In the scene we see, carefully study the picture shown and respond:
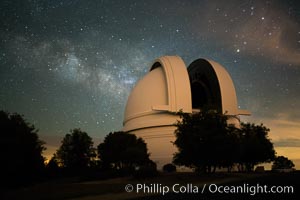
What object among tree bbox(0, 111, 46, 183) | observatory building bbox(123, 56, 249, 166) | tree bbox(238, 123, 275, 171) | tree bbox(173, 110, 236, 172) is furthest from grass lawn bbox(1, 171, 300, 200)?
observatory building bbox(123, 56, 249, 166)

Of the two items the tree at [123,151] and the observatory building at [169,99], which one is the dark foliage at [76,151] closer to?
the tree at [123,151]

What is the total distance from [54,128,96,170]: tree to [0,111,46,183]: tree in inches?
656

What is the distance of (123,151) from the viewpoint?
120ft

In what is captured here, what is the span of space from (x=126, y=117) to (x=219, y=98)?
17751 mm

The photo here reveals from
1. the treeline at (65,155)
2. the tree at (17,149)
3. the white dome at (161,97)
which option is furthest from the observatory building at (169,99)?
the tree at (17,149)

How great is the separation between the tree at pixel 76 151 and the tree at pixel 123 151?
458 cm

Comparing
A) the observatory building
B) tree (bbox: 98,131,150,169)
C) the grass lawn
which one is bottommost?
the grass lawn

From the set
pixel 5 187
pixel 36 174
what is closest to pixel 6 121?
pixel 5 187

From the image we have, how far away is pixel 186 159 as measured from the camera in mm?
25438

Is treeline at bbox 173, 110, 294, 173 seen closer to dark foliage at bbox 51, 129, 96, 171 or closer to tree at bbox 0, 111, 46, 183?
tree at bbox 0, 111, 46, 183

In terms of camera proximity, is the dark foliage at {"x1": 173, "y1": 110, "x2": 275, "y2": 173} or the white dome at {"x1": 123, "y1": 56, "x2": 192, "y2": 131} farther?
the white dome at {"x1": 123, "y1": 56, "x2": 192, "y2": 131}

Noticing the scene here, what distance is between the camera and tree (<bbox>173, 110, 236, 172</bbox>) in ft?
79.3

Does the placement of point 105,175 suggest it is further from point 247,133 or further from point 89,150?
point 247,133

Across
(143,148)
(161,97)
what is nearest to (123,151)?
(143,148)
